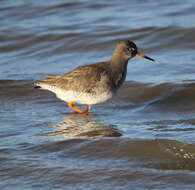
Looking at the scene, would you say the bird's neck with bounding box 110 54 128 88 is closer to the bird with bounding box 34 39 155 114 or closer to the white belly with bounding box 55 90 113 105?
the bird with bounding box 34 39 155 114

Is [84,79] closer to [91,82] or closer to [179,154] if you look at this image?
[91,82]

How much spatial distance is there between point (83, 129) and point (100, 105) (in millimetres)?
1881

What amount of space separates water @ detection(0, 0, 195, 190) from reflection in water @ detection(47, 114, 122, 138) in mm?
17

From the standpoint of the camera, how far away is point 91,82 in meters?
9.15

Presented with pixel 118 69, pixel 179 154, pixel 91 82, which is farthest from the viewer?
pixel 118 69

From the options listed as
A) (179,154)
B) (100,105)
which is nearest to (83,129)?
(100,105)

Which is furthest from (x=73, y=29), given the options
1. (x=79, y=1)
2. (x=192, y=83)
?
(x=192, y=83)

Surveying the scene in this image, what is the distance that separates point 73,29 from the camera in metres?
15.6

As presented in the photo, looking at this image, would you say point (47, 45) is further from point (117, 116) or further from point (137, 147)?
point (137, 147)

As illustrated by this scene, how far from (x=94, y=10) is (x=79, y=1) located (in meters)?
1.51

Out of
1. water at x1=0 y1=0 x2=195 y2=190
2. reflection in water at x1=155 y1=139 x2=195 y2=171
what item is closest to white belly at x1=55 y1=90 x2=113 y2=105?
water at x1=0 y1=0 x2=195 y2=190

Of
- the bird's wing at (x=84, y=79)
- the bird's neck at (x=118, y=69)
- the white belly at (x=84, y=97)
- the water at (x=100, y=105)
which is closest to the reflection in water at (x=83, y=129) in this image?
the water at (x=100, y=105)

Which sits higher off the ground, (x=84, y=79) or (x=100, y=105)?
(x=84, y=79)

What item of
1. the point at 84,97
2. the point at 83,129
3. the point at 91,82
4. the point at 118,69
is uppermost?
the point at 118,69
